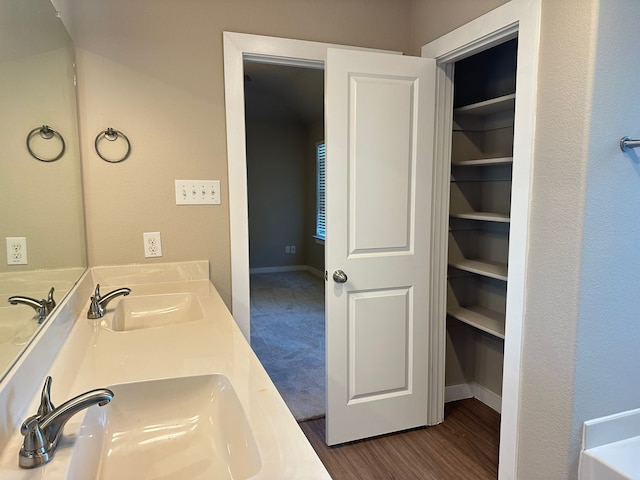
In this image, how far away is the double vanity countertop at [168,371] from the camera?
0.72m

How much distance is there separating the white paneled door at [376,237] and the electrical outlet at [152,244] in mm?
810

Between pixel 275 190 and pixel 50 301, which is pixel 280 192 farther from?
pixel 50 301

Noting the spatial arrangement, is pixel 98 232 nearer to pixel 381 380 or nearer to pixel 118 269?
pixel 118 269

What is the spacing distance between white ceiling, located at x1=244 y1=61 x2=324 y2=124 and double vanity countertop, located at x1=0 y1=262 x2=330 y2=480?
3547 mm

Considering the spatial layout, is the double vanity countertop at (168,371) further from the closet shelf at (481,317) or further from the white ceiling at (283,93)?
the white ceiling at (283,93)

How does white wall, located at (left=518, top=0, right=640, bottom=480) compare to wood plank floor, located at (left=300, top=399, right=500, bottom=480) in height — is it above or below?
above

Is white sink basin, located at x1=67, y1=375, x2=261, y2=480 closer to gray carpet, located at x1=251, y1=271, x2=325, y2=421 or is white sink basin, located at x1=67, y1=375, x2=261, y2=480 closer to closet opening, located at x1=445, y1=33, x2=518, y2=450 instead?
gray carpet, located at x1=251, y1=271, x2=325, y2=421

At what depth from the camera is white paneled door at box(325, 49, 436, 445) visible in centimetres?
212

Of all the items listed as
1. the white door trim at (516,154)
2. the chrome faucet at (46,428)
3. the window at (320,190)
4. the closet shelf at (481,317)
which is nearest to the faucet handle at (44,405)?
the chrome faucet at (46,428)

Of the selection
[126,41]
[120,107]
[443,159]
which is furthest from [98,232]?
[443,159]

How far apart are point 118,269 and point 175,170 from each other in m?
0.53

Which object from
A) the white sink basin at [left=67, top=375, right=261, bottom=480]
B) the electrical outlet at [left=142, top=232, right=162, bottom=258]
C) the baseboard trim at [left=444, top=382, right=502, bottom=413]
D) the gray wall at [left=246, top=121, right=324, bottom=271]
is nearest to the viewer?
the white sink basin at [left=67, top=375, right=261, bottom=480]

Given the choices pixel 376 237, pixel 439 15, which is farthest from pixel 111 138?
pixel 439 15

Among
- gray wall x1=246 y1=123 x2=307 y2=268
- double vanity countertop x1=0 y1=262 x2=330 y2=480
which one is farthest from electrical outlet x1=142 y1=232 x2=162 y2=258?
gray wall x1=246 y1=123 x2=307 y2=268
